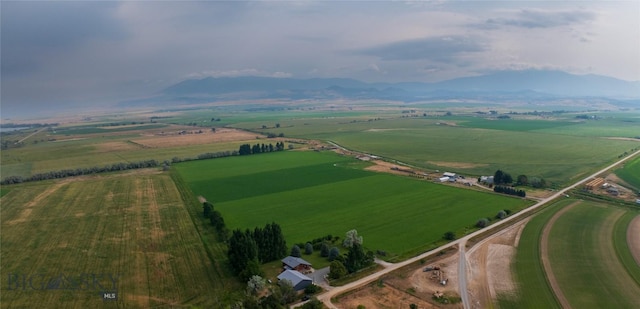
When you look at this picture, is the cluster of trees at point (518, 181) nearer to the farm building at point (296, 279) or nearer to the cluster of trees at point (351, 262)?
the cluster of trees at point (351, 262)

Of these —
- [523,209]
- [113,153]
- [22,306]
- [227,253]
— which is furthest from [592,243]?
[113,153]

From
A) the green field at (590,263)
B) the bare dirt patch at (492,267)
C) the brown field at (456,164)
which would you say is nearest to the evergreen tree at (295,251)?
the bare dirt patch at (492,267)

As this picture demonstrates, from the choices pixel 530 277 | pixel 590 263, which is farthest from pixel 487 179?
pixel 530 277

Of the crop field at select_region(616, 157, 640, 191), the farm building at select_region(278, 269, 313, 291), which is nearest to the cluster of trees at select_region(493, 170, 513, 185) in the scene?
the crop field at select_region(616, 157, 640, 191)

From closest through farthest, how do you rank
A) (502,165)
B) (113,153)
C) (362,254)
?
(362,254) < (502,165) < (113,153)

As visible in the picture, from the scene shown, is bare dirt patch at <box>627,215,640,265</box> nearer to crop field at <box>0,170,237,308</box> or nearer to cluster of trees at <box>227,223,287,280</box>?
cluster of trees at <box>227,223,287,280</box>

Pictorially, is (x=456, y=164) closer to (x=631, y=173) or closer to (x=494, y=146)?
(x=494, y=146)

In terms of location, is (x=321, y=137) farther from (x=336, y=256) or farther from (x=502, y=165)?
(x=336, y=256)
